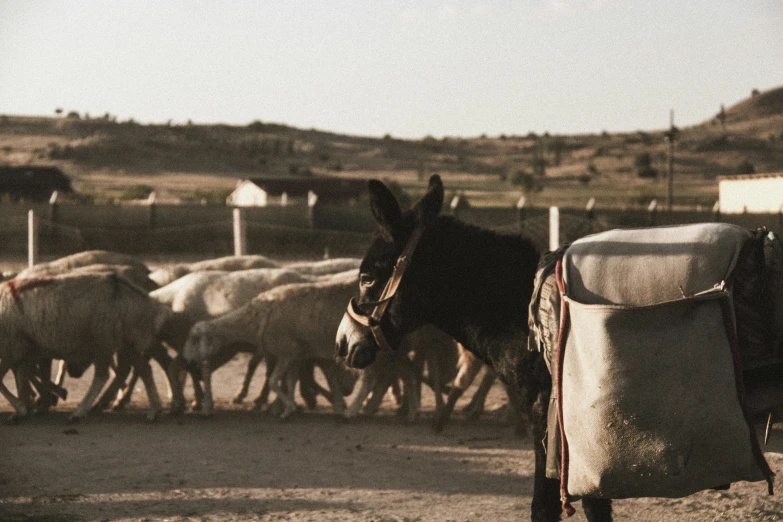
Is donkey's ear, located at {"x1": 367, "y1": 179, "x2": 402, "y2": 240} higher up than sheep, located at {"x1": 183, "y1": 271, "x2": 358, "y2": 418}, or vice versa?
donkey's ear, located at {"x1": 367, "y1": 179, "x2": 402, "y2": 240}

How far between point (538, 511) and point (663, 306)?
123cm

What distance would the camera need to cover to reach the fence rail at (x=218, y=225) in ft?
76.9

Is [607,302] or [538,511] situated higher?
[607,302]

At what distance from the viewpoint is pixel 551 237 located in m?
12.5

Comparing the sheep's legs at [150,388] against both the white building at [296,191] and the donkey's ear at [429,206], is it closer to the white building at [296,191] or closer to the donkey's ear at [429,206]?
the donkey's ear at [429,206]

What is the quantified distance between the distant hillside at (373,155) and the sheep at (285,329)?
163ft

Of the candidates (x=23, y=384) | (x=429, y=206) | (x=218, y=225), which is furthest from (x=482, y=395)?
(x=218, y=225)

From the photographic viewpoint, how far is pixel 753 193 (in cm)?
3566

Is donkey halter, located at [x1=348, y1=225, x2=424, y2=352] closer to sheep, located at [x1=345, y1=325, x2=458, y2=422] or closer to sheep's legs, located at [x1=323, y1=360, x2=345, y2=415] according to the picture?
sheep, located at [x1=345, y1=325, x2=458, y2=422]

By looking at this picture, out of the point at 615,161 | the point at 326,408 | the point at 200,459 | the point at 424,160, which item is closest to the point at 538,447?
the point at 200,459

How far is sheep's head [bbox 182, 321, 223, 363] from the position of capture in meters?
11.6

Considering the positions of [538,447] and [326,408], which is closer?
[538,447]

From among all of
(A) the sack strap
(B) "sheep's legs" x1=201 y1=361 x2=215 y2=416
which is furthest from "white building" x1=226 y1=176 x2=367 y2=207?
(A) the sack strap

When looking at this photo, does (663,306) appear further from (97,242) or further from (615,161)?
(615,161)
